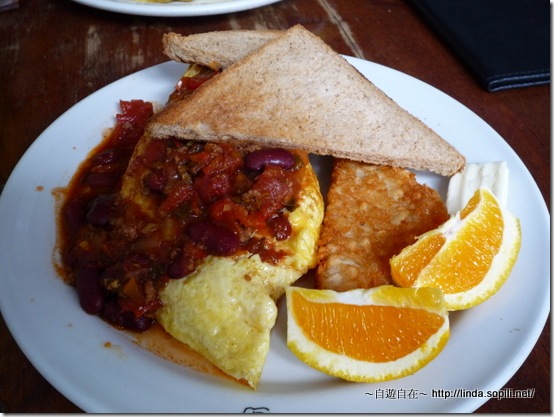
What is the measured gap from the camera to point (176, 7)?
341cm

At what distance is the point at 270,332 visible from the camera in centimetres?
216

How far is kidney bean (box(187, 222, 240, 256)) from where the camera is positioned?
215 centimetres

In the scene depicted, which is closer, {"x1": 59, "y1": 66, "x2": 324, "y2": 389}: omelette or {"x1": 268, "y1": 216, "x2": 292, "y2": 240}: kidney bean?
{"x1": 59, "y1": 66, "x2": 324, "y2": 389}: omelette

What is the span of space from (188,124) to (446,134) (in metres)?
1.36

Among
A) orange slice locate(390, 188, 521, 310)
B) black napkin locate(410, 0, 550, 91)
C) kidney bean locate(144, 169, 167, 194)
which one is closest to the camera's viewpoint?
orange slice locate(390, 188, 521, 310)

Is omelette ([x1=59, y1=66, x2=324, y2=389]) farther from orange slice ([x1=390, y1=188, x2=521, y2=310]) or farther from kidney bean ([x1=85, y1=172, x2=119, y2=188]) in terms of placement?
orange slice ([x1=390, y1=188, x2=521, y2=310])

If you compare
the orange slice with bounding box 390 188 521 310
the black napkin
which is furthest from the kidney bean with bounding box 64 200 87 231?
the black napkin

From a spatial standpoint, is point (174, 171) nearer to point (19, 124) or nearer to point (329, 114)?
point (329, 114)

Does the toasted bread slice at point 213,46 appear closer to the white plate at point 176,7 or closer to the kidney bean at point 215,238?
the white plate at point 176,7

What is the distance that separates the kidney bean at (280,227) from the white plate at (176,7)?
1.81m

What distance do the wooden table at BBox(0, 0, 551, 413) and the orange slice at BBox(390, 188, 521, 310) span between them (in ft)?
2.70

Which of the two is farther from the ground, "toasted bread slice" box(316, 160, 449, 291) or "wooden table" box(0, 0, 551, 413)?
"wooden table" box(0, 0, 551, 413)

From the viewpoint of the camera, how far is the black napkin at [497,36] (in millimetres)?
3404

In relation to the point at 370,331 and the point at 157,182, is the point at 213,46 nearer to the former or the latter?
the point at 157,182
